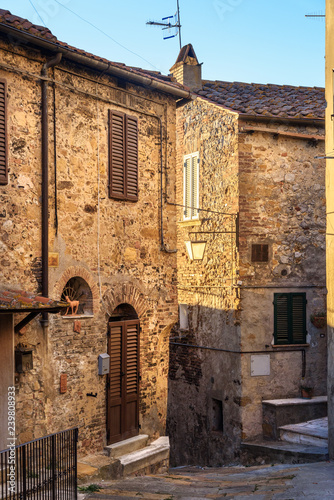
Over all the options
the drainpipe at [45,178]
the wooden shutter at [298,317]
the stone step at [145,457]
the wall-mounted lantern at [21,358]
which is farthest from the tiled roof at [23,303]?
the wooden shutter at [298,317]

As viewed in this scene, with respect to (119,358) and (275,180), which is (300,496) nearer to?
(119,358)

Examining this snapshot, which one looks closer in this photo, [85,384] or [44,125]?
[44,125]

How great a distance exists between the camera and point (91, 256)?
11016mm

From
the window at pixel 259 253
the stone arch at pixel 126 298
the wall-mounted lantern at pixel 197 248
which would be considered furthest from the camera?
the window at pixel 259 253

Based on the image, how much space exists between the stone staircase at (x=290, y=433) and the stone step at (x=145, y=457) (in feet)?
9.60

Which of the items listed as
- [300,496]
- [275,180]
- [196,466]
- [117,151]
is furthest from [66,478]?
[275,180]

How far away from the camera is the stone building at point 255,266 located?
591 inches

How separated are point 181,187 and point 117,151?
6166 mm

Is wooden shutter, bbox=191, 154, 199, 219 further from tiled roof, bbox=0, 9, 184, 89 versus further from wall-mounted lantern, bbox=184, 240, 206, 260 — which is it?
tiled roof, bbox=0, 9, 184, 89

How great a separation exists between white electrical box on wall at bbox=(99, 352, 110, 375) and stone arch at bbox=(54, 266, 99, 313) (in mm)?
854

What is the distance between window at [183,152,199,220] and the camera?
1709 cm

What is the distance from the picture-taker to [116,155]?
1170cm

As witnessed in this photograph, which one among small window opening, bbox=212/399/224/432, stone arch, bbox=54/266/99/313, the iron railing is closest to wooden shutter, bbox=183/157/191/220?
small window opening, bbox=212/399/224/432

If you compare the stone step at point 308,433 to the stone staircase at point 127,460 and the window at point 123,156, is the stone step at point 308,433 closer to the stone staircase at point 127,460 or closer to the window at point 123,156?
the stone staircase at point 127,460
